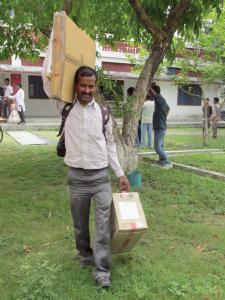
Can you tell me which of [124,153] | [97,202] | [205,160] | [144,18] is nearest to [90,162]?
[97,202]

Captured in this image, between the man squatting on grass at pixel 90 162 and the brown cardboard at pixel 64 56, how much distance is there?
10cm

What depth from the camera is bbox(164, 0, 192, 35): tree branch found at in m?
6.69

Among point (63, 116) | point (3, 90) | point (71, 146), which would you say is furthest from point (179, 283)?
point (3, 90)

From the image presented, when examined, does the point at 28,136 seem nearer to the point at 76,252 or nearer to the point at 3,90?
the point at 3,90

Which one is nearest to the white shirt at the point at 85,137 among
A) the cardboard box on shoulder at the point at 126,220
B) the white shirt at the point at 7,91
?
the cardboard box on shoulder at the point at 126,220

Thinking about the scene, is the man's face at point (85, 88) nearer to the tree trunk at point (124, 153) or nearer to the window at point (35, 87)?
the tree trunk at point (124, 153)

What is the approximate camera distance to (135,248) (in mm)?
4387

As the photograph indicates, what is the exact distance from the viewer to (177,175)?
25.9ft

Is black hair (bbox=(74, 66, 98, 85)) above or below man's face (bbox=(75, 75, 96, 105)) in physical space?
above

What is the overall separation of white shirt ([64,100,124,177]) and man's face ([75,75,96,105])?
0.07m

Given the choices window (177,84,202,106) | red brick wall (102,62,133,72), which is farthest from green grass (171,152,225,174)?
window (177,84,202,106)

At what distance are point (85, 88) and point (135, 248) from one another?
1805mm

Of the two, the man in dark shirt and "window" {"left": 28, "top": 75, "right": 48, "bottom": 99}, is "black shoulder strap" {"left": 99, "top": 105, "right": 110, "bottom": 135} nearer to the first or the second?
the man in dark shirt

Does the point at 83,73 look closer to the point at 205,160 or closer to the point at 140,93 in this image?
the point at 140,93
